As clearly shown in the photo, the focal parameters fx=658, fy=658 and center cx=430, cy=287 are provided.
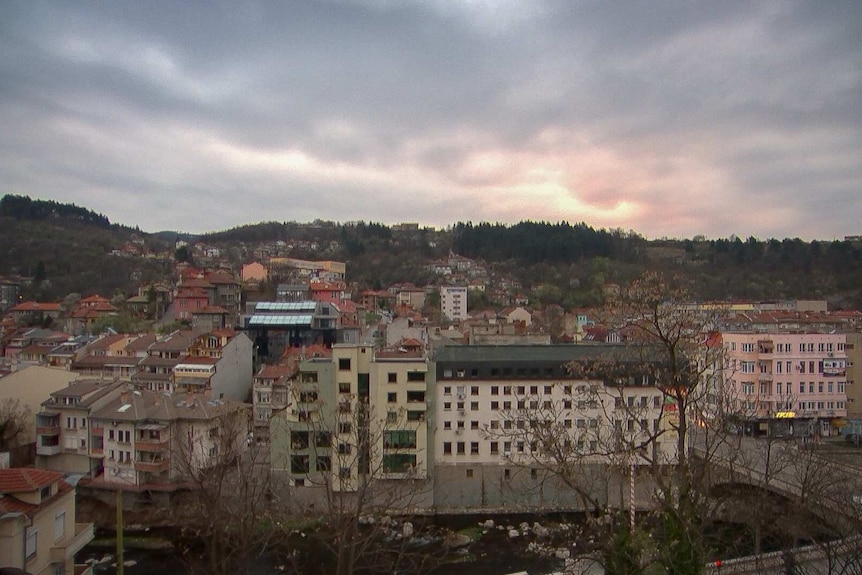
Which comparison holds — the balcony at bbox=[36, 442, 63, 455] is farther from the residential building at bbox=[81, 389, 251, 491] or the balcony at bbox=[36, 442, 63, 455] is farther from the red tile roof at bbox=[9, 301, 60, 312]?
the red tile roof at bbox=[9, 301, 60, 312]

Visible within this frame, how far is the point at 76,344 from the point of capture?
2858 cm

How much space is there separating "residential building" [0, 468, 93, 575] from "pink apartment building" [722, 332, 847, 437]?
2170 centimetres

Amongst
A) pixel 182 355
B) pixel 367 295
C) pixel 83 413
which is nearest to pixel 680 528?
pixel 83 413

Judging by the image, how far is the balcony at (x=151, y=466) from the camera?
1772 cm

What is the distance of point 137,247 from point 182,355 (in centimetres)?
4634

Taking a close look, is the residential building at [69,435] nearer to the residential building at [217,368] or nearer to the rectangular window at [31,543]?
the residential building at [217,368]

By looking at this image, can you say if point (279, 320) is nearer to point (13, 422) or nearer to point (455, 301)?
point (13, 422)

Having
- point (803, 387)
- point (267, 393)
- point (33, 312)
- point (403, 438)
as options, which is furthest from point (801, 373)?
point (33, 312)

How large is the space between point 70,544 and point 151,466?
10152 mm

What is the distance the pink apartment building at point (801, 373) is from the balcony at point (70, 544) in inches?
842

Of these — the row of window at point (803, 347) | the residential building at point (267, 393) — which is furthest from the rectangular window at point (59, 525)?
the row of window at point (803, 347)

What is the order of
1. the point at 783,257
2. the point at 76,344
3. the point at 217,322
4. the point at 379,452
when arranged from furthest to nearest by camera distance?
the point at 783,257 → the point at 217,322 → the point at 76,344 → the point at 379,452

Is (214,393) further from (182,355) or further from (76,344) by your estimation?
(76,344)

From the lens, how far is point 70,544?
26.9 feet
